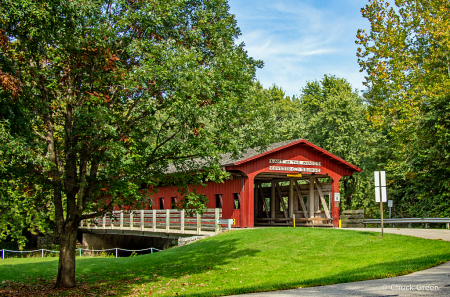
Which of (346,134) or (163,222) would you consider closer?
(163,222)

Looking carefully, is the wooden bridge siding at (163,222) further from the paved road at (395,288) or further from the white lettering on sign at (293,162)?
the paved road at (395,288)

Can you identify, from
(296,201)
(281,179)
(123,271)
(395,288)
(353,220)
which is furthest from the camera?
(281,179)

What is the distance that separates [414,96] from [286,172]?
36.2 feet

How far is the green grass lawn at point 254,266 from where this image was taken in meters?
11.8

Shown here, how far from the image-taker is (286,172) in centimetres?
2603

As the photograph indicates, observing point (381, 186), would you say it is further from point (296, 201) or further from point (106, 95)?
point (296, 201)

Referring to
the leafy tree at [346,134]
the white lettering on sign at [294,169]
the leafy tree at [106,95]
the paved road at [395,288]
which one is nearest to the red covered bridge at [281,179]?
the white lettering on sign at [294,169]

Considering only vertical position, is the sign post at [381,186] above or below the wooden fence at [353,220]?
above

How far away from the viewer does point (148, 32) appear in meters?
12.9

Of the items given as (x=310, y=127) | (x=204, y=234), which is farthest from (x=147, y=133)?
(x=310, y=127)

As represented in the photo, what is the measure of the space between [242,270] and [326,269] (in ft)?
9.30

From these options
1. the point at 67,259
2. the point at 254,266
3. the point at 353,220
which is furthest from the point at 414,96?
the point at 67,259

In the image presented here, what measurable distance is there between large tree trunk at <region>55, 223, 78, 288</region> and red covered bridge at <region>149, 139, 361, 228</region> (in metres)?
10.00

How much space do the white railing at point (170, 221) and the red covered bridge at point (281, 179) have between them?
5.20 feet
